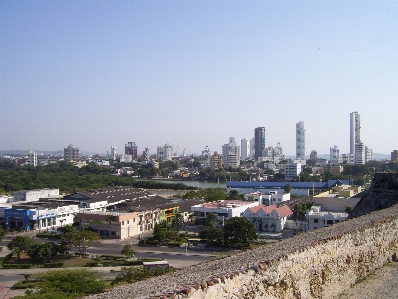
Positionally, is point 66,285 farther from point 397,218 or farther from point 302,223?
point 302,223

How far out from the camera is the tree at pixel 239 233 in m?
9.59

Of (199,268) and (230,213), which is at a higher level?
(199,268)

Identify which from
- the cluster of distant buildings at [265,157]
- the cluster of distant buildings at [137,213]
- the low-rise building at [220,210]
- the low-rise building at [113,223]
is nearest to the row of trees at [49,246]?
the low-rise building at [113,223]

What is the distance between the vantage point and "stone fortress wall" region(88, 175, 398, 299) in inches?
76.8

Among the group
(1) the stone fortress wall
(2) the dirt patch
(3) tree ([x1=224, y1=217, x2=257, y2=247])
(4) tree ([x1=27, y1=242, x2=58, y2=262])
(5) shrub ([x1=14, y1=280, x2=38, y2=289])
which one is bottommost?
(5) shrub ([x1=14, y1=280, x2=38, y2=289])

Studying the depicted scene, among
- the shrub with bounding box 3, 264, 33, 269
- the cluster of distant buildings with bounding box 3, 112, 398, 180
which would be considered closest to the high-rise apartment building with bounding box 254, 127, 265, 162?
the cluster of distant buildings with bounding box 3, 112, 398, 180

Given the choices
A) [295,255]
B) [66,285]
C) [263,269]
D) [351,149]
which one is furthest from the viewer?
[351,149]

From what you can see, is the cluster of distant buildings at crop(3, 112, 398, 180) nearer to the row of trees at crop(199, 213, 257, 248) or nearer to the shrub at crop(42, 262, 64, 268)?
the row of trees at crop(199, 213, 257, 248)

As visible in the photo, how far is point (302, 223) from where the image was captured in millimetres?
11500

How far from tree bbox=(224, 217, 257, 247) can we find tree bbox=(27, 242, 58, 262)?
382cm

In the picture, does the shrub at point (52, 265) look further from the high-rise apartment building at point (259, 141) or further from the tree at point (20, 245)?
the high-rise apartment building at point (259, 141)

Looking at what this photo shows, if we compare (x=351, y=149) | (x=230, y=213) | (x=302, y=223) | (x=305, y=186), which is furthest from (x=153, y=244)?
(x=351, y=149)

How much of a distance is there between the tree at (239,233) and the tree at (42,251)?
12.5ft

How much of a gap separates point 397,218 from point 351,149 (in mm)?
52951
